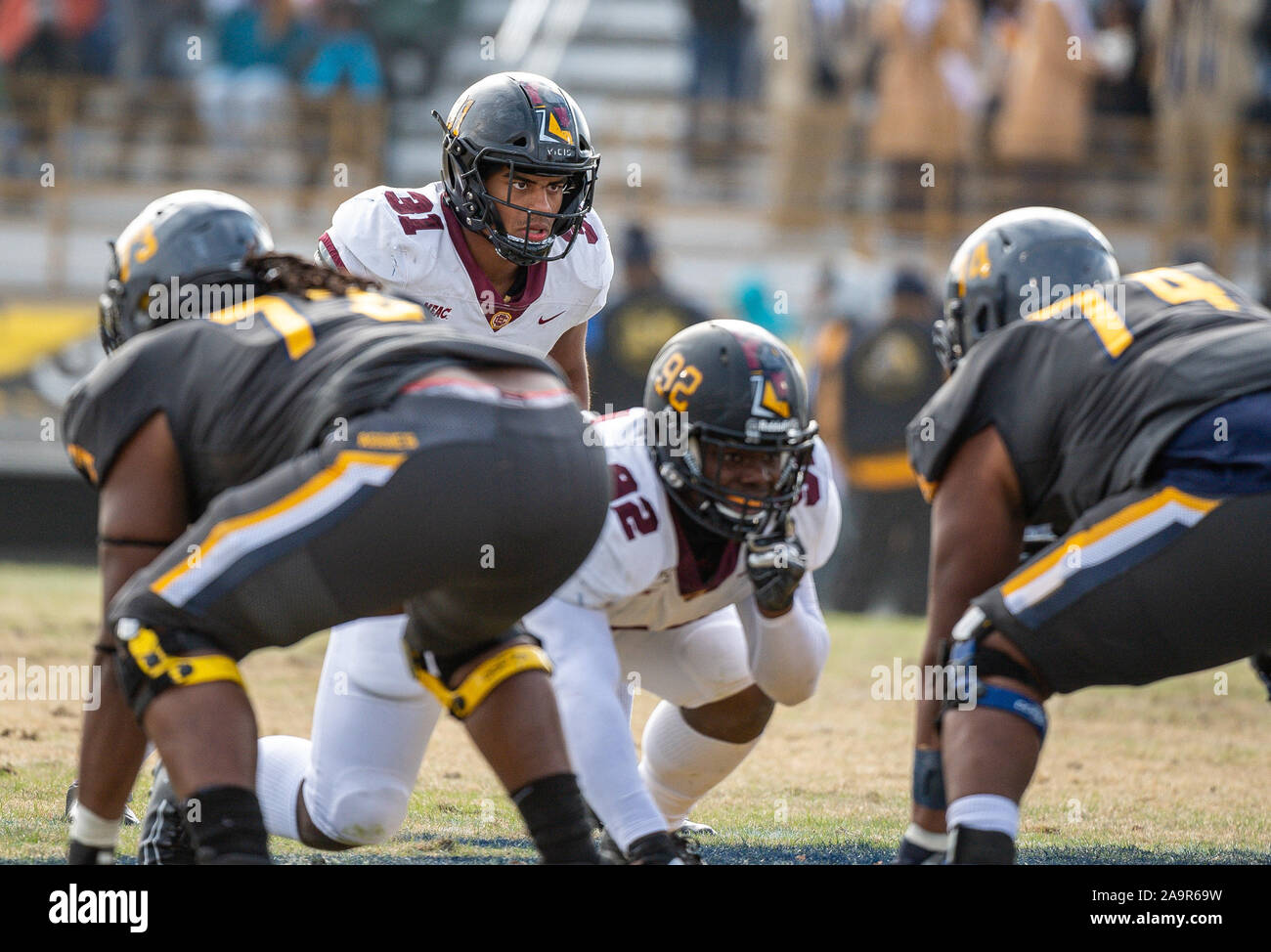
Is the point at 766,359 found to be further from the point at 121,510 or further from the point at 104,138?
the point at 104,138

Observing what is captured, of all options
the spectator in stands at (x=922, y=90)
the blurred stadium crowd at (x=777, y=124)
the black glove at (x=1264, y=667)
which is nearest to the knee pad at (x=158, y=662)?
the black glove at (x=1264, y=667)

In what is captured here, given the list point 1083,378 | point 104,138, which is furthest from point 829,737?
point 104,138

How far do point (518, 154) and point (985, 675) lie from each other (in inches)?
77.2

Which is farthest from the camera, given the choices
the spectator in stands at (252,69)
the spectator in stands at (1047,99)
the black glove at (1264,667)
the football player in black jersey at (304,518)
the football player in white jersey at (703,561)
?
the spectator in stands at (252,69)

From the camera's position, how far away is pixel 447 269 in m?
4.68

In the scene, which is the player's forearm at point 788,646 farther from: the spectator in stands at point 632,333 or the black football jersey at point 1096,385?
the spectator in stands at point 632,333

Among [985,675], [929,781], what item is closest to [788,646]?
[929,781]

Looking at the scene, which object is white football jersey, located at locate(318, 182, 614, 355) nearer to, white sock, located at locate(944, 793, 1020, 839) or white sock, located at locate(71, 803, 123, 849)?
white sock, located at locate(71, 803, 123, 849)

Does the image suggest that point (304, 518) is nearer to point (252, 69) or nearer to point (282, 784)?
point (282, 784)

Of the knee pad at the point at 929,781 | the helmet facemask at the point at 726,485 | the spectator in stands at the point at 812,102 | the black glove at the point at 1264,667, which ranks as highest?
the spectator in stands at the point at 812,102

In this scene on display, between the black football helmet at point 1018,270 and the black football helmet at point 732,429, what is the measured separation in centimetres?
43

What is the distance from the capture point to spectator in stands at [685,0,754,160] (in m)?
13.9

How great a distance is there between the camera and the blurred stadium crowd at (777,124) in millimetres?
12648

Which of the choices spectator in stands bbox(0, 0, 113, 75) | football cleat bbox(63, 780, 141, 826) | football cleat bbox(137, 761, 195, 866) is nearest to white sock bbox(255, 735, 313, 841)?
football cleat bbox(137, 761, 195, 866)
